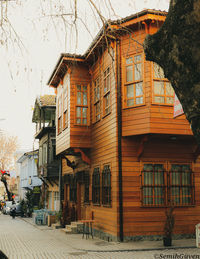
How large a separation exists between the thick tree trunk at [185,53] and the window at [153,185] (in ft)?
36.8

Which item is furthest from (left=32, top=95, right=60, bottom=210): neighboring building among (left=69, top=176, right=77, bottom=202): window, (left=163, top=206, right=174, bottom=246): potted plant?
(left=163, top=206, right=174, bottom=246): potted plant

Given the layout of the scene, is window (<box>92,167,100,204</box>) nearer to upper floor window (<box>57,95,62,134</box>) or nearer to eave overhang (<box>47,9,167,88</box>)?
upper floor window (<box>57,95,62,134</box>)

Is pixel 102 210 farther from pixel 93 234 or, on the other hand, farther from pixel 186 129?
pixel 186 129

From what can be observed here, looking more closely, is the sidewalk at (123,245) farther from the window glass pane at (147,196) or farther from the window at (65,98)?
the window at (65,98)

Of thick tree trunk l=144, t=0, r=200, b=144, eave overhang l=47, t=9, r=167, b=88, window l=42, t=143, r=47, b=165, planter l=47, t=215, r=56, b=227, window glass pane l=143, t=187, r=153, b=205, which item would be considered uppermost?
eave overhang l=47, t=9, r=167, b=88

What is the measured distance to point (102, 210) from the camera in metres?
15.9

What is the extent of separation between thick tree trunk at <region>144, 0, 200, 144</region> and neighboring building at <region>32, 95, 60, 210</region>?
23300mm

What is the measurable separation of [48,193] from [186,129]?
19.6m

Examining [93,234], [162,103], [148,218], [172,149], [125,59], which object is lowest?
[93,234]

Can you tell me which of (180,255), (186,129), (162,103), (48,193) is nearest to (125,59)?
(162,103)

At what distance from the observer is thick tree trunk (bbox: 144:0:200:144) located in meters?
3.21

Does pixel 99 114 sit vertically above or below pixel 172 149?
above

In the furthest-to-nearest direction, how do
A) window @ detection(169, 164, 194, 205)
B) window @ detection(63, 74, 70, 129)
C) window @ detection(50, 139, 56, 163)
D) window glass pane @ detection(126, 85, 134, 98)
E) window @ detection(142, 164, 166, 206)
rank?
window @ detection(50, 139, 56, 163) < window @ detection(63, 74, 70, 129) < window @ detection(169, 164, 194, 205) < window glass pane @ detection(126, 85, 134, 98) < window @ detection(142, 164, 166, 206)

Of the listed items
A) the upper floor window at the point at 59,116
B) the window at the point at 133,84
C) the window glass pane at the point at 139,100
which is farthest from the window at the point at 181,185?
the upper floor window at the point at 59,116
